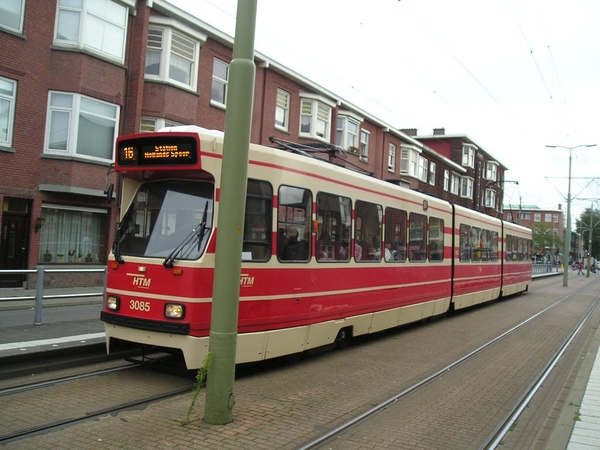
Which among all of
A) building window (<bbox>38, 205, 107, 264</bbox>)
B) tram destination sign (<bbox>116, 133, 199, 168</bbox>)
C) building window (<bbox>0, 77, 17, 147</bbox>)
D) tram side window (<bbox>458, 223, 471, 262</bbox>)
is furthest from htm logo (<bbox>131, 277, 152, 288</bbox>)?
building window (<bbox>38, 205, 107, 264</bbox>)

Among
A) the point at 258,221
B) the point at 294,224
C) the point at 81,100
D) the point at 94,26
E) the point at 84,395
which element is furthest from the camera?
the point at 94,26

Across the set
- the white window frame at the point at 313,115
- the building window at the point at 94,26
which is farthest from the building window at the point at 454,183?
the building window at the point at 94,26

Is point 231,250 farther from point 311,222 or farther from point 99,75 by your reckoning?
point 99,75

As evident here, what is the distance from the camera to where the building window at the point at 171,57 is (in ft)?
64.6

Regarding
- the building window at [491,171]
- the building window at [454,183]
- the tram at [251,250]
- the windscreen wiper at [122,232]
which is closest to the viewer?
the tram at [251,250]

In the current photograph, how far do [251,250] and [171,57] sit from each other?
14.7m

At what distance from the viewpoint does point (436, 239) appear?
13.9 metres

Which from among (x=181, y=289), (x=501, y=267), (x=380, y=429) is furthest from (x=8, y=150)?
(x=501, y=267)

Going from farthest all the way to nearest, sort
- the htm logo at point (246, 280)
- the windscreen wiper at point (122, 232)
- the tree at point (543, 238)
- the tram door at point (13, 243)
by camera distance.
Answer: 1. the tree at point (543, 238)
2. the tram door at point (13, 243)
3. the windscreen wiper at point (122, 232)
4. the htm logo at point (246, 280)

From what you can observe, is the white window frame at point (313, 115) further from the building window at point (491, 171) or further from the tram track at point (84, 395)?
the building window at point (491, 171)

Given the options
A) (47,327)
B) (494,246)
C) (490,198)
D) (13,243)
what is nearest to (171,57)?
(13,243)

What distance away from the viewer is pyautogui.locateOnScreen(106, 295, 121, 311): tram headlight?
7188mm

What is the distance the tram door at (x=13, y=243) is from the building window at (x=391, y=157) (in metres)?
25.3

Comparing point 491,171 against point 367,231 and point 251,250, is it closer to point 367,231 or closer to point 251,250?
point 367,231
